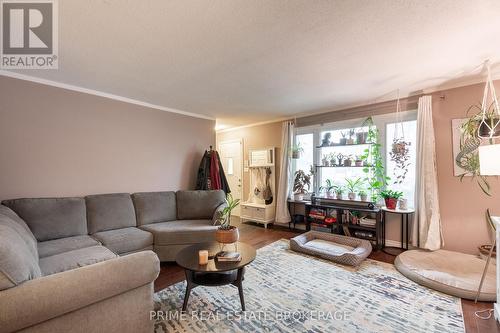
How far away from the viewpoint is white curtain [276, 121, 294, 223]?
450 cm

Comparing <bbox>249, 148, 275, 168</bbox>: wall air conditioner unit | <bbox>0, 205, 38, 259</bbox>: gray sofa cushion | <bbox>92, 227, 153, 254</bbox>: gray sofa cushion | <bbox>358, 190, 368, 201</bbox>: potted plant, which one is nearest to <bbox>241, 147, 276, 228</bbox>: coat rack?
<bbox>249, 148, 275, 168</bbox>: wall air conditioner unit

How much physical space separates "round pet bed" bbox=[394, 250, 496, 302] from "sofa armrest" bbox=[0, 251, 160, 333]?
2630 millimetres

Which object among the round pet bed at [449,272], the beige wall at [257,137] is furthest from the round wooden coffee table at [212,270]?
the beige wall at [257,137]

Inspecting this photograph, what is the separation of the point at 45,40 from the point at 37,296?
2064 mm

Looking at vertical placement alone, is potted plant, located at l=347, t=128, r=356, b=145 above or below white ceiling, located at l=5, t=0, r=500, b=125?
below

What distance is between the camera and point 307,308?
1.92 metres

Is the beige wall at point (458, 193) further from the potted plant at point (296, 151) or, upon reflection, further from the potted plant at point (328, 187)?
the potted plant at point (296, 151)

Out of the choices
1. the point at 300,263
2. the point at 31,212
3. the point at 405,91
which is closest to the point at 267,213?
the point at 300,263

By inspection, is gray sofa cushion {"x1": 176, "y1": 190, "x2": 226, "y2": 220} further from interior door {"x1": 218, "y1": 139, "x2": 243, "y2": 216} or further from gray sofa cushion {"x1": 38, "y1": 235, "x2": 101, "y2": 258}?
interior door {"x1": 218, "y1": 139, "x2": 243, "y2": 216}

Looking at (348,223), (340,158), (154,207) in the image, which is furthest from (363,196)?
(154,207)

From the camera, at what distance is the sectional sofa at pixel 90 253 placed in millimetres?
1134

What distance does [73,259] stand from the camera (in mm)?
1916

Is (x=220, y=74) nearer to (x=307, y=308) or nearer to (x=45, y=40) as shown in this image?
(x=45, y=40)

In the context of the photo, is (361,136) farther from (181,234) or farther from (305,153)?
(181,234)
